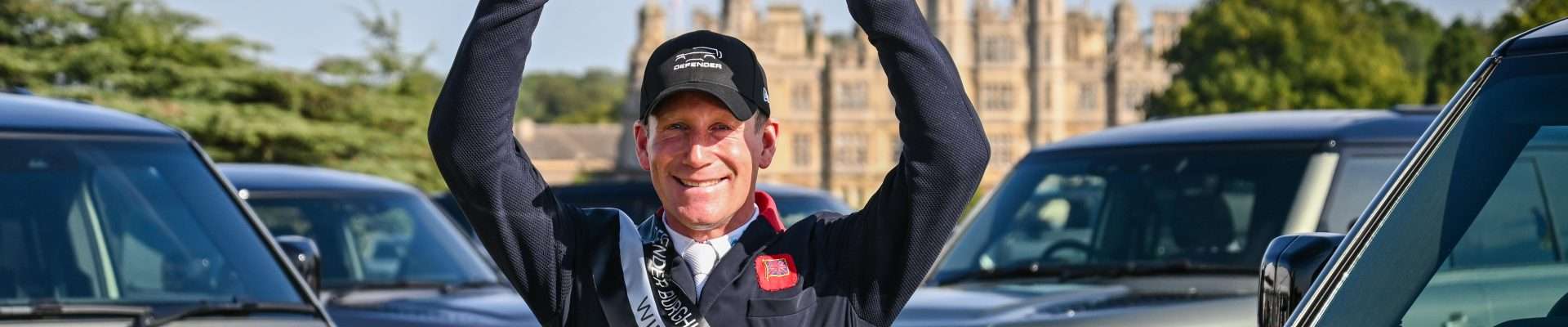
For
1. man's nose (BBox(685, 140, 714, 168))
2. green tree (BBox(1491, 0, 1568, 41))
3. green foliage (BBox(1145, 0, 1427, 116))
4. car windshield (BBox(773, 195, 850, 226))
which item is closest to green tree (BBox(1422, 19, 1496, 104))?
green foliage (BBox(1145, 0, 1427, 116))

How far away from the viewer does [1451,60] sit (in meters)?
78.7

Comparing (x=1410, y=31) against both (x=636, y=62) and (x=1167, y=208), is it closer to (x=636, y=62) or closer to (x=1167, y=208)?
(x=636, y=62)

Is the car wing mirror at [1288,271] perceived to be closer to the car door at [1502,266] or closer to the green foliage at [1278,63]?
the car door at [1502,266]

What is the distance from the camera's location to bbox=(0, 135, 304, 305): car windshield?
490 cm

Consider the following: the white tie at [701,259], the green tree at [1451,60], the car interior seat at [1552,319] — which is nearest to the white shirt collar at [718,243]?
the white tie at [701,259]

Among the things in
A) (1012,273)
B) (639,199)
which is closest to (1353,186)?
(1012,273)

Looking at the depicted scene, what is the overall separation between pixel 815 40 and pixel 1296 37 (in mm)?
58408

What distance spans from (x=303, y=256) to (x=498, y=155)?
6.99 ft

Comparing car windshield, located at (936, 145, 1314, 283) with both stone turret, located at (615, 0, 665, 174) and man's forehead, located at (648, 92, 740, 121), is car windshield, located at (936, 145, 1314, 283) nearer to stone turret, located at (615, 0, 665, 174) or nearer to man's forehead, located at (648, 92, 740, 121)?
man's forehead, located at (648, 92, 740, 121)

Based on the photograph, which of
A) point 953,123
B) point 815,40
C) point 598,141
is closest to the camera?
point 953,123

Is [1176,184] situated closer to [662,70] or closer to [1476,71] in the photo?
[1476,71]

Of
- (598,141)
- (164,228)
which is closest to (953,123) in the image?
(164,228)

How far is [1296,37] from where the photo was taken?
222 ft

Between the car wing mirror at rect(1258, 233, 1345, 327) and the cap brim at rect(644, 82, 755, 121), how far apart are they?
1.02m
